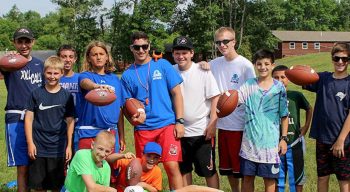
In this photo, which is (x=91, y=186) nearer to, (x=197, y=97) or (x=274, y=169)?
(x=197, y=97)

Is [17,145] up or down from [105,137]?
down

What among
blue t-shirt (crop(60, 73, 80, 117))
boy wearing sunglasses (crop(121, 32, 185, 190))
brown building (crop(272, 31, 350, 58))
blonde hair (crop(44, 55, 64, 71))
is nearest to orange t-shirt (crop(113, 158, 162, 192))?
boy wearing sunglasses (crop(121, 32, 185, 190))

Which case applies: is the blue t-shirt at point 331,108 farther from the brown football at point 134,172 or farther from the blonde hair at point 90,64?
the blonde hair at point 90,64

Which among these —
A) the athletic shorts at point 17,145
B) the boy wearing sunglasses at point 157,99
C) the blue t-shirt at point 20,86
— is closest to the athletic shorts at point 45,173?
the athletic shorts at point 17,145

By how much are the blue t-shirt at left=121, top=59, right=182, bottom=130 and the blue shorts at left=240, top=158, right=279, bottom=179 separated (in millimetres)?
1044

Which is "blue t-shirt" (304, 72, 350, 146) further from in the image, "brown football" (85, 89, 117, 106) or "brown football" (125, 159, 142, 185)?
"brown football" (85, 89, 117, 106)

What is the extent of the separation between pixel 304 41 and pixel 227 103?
77.6 meters

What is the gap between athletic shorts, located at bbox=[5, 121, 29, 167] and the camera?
609 cm

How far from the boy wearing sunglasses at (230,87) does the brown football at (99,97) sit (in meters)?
1.54

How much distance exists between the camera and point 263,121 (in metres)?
5.74

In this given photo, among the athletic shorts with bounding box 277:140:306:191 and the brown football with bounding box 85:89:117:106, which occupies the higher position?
the brown football with bounding box 85:89:117:106

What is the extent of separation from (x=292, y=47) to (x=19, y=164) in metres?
76.2

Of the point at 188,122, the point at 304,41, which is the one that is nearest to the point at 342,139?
the point at 188,122

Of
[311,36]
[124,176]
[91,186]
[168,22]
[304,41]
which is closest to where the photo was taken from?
[91,186]
